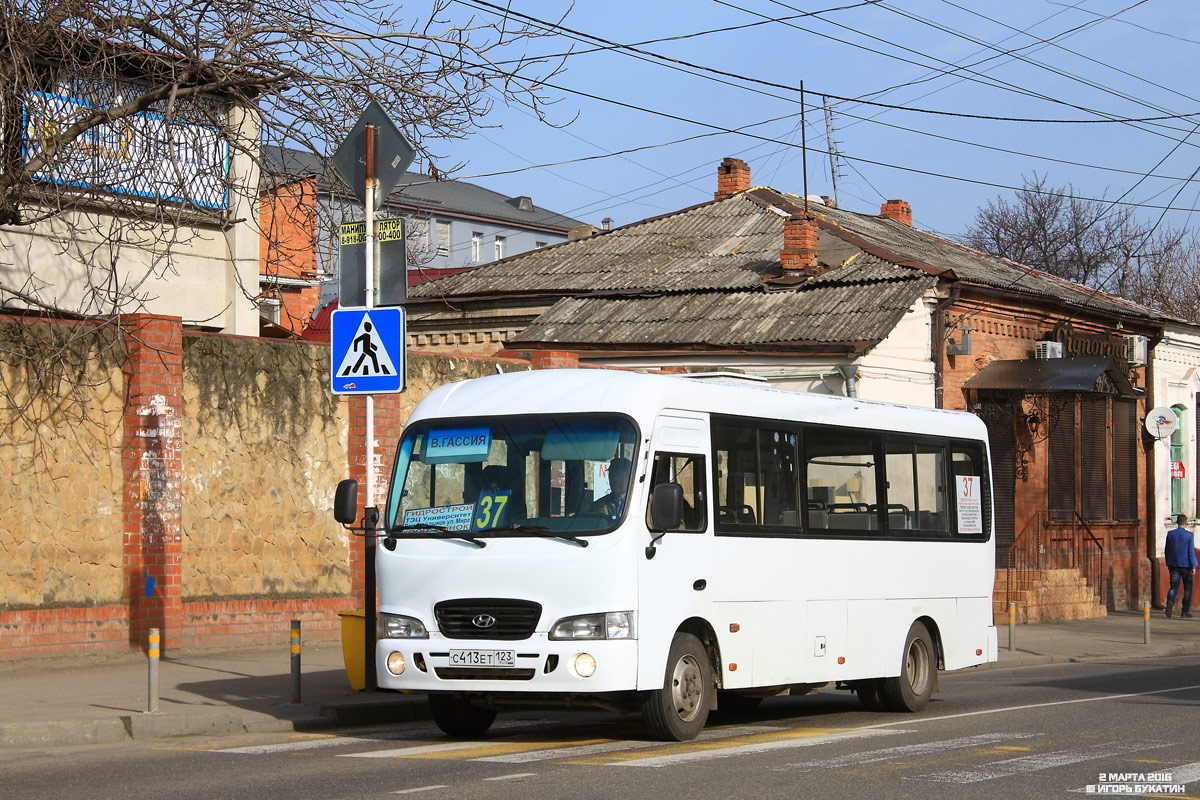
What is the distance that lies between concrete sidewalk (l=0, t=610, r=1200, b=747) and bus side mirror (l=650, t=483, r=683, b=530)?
3691 millimetres

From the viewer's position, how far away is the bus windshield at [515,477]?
1100 cm

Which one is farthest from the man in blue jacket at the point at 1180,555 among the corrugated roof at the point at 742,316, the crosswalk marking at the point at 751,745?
the crosswalk marking at the point at 751,745

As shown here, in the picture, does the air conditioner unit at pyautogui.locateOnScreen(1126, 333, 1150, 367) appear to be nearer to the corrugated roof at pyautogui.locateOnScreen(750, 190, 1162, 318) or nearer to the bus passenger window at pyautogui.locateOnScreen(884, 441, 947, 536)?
the corrugated roof at pyautogui.locateOnScreen(750, 190, 1162, 318)

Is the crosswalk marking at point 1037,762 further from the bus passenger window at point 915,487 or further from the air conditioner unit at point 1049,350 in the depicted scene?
the air conditioner unit at point 1049,350

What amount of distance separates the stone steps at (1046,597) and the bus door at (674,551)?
17031 mm

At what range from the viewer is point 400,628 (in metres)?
11.2

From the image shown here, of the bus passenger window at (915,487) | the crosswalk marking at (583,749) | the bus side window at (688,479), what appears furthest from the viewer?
the bus passenger window at (915,487)

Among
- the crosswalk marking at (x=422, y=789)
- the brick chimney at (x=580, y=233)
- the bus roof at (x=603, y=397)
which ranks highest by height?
the brick chimney at (x=580, y=233)

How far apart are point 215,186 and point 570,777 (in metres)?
12.0

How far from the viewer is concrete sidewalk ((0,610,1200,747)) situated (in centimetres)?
1152

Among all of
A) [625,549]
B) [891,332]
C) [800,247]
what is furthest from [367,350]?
[800,247]

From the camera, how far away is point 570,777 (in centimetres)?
921

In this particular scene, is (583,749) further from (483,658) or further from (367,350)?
(367,350)

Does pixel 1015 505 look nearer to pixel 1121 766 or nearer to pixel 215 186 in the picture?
pixel 215 186
